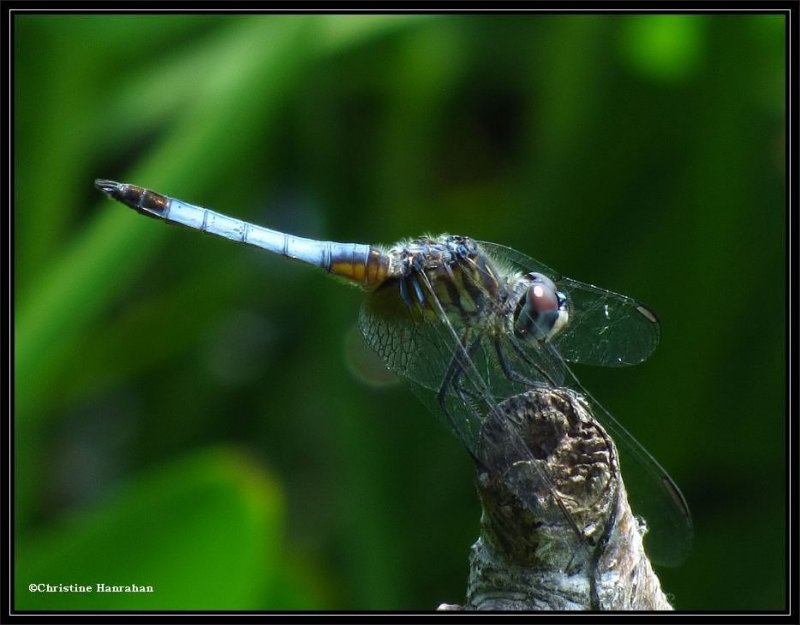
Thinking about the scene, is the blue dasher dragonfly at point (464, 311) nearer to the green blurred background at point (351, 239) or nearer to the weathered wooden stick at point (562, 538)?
the green blurred background at point (351, 239)

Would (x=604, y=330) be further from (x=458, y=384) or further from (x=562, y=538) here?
(x=562, y=538)

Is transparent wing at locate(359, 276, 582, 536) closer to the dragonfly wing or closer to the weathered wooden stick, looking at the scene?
the dragonfly wing

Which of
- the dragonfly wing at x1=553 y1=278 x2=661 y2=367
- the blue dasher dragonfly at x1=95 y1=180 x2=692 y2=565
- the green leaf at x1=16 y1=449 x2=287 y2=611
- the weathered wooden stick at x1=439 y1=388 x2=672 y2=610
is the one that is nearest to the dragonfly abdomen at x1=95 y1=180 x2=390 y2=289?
the blue dasher dragonfly at x1=95 y1=180 x2=692 y2=565

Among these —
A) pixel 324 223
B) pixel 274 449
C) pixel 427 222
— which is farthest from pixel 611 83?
pixel 274 449

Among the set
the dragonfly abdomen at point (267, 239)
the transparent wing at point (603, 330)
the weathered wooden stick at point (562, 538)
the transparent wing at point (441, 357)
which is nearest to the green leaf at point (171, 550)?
the transparent wing at point (441, 357)

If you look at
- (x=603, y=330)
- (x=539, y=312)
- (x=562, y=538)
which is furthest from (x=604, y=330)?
(x=562, y=538)

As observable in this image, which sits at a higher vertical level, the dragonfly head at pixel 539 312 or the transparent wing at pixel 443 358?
the dragonfly head at pixel 539 312

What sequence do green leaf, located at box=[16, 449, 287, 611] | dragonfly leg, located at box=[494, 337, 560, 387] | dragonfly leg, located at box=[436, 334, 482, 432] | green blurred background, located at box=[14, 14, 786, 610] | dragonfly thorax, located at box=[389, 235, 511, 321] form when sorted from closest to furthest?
dragonfly leg, located at box=[436, 334, 482, 432] < dragonfly leg, located at box=[494, 337, 560, 387] < green leaf, located at box=[16, 449, 287, 611] < dragonfly thorax, located at box=[389, 235, 511, 321] < green blurred background, located at box=[14, 14, 786, 610]
